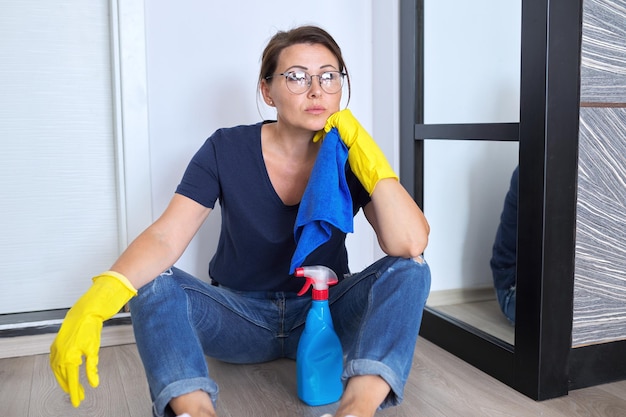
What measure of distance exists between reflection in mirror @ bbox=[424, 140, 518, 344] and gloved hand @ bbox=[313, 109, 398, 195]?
2.13 feet

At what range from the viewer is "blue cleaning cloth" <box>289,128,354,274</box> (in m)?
1.33

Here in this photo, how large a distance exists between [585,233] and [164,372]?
3.18 ft

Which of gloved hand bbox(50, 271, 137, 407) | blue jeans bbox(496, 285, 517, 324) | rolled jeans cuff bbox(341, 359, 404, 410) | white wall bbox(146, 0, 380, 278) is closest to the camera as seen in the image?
gloved hand bbox(50, 271, 137, 407)

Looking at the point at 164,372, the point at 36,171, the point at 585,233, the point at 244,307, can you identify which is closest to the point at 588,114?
the point at 585,233

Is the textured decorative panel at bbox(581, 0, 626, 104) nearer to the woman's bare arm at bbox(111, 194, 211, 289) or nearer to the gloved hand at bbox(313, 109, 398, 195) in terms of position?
the gloved hand at bbox(313, 109, 398, 195)

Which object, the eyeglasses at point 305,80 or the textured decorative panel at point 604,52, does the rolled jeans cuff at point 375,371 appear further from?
the textured decorative panel at point 604,52

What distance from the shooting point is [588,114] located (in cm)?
147

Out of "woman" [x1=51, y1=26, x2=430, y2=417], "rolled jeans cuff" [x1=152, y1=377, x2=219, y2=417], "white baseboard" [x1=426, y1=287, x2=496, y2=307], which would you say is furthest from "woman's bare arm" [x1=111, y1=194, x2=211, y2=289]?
"white baseboard" [x1=426, y1=287, x2=496, y2=307]

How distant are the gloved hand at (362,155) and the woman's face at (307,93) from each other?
0.04 metres

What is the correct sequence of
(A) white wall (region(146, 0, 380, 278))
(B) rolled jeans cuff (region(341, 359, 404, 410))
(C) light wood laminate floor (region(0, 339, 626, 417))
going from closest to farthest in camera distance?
(B) rolled jeans cuff (region(341, 359, 404, 410)) < (C) light wood laminate floor (region(0, 339, 626, 417)) < (A) white wall (region(146, 0, 380, 278))

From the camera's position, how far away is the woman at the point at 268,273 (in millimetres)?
1151

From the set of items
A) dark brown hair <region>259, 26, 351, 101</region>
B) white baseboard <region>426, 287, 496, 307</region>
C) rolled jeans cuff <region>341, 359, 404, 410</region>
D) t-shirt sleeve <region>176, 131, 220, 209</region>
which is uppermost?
dark brown hair <region>259, 26, 351, 101</region>

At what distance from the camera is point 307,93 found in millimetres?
1423

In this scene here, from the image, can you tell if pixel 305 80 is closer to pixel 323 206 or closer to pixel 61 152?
pixel 323 206
